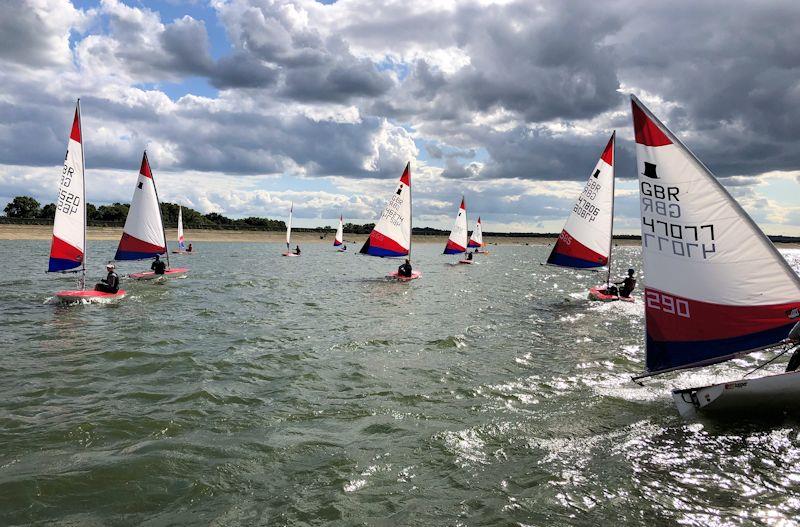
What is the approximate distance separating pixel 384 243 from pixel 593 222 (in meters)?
14.8

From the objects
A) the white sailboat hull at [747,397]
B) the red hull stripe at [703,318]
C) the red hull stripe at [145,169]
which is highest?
the red hull stripe at [145,169]

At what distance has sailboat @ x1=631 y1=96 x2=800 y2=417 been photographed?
28.4 ft

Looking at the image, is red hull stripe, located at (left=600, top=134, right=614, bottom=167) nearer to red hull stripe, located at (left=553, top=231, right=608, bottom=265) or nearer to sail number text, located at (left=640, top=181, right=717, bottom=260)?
red hull stripe, located at (left=553, top=231, right=608, bottom=265)

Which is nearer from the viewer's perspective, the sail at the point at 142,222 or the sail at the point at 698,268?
the sail at the point at 698,268

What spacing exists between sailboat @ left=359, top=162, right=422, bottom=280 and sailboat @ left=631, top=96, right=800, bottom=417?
25.7 metres

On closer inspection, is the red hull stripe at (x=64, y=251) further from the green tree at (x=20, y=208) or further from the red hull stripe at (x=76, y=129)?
the green tree at (x=20, y=208)

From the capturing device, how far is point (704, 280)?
30.2 ft

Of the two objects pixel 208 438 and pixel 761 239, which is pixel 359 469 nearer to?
pixel 208 438

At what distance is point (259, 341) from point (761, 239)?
13.6 meters

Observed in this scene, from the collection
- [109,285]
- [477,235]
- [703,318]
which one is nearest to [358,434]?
[703,318]

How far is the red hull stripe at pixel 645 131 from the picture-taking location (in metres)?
9.16

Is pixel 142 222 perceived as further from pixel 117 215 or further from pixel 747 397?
pixel 117 215

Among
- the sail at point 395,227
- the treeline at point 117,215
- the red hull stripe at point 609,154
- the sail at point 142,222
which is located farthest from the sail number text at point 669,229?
the treeline at point 117,215

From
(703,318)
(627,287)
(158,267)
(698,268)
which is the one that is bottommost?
(158,267)
